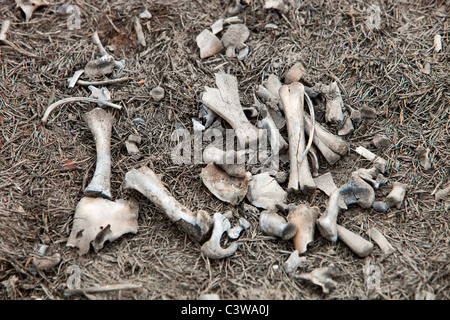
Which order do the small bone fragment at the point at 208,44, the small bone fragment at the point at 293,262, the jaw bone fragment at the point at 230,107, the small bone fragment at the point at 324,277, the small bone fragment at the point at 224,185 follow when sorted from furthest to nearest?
the small bone fragment at the point at 208,44
the jaw bone fragment at the point at 230,107
the small bone fragment at the point at 224,185
the small bone fragment at the point at 293,262
the small bone fragment at the point at 324,277

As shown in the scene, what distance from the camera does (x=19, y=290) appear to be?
6.91 ft

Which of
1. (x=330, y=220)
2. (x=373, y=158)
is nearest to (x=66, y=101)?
(x=330, y=220)

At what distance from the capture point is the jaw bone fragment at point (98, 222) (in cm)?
222

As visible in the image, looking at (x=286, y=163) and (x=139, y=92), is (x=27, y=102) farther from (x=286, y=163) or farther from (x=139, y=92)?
(x=286, y=163)

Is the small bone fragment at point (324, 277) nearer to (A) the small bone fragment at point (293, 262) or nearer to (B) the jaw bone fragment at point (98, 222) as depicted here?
(A) the small bone fragment at point (293, 262)

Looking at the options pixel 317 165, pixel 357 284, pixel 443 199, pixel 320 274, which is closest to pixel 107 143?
pixel 317 165

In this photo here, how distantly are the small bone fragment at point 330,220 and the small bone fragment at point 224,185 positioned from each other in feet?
1.78

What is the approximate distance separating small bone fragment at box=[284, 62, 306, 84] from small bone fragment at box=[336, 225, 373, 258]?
1.19m

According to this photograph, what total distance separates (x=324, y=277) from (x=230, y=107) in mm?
1323

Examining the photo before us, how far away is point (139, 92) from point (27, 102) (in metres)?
0.83

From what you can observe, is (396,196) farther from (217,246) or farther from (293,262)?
(217,246)

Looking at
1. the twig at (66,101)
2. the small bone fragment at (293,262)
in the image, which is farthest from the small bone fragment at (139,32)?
the small bone fragment at (293,262)

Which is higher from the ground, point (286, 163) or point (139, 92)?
point (139, 92)

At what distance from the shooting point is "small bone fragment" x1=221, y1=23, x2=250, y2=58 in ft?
10.1
